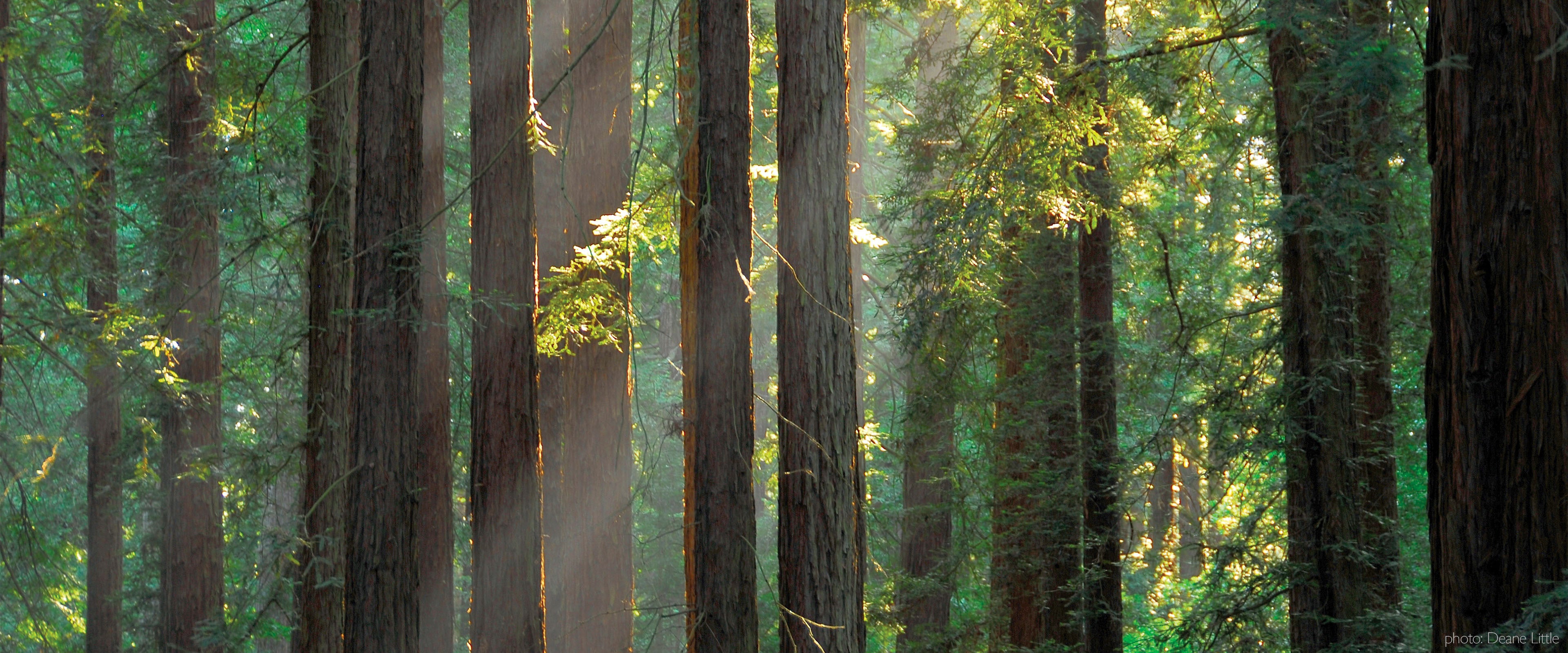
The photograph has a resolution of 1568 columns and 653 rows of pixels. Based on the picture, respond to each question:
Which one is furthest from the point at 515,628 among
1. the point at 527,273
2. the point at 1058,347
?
the point at 1058,347

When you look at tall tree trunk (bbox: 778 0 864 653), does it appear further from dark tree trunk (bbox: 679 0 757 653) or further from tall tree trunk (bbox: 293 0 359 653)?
tall tree trunk (bbox: 293 0 359 653)

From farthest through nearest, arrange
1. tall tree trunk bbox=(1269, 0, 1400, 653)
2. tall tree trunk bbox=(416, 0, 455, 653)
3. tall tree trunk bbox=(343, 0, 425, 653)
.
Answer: tall tree trunk bbox=(416, 0, 455, 653) < tall tree trunk bbox=(343, 0, 425, 653) < tall tree trunk bbox=(1269, 0, 1400, 653)

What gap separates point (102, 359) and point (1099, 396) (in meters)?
9.72

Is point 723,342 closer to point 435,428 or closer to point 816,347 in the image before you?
point 816,347

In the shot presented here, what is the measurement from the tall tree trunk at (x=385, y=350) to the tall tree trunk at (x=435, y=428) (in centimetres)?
125

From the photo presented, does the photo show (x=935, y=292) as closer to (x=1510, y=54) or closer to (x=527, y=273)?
(x=527, y=273)

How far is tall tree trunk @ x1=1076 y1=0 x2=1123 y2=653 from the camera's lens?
1001 cm

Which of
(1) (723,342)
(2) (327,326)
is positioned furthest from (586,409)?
(1) (723,342)

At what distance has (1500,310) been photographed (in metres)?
4.05

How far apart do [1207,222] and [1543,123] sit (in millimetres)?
12551

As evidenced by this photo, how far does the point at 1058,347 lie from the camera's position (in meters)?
11.1

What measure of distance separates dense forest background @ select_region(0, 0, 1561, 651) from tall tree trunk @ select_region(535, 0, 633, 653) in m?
0.11

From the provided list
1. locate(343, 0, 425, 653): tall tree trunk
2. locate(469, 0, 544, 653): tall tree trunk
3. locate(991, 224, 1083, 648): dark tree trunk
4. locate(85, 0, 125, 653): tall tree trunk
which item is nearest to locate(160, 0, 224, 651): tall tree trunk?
locate(85, 0, 125, 653): tall tree trunk

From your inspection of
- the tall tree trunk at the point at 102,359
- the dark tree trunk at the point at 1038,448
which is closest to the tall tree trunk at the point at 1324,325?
the dark tree trunk at the point at 1038,448
